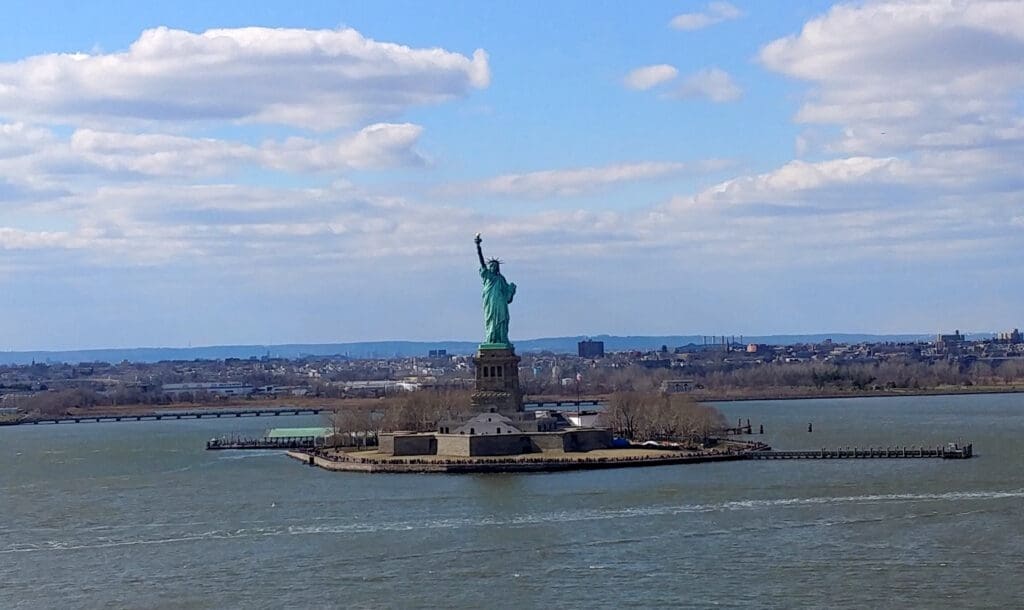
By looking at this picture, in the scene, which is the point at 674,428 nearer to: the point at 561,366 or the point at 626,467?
the point at 626,467

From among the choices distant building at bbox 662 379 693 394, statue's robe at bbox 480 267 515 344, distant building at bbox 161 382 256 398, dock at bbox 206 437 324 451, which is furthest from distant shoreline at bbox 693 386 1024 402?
statue's robe at bbox 480 267 515 344

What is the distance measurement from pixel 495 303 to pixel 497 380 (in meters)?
2.80

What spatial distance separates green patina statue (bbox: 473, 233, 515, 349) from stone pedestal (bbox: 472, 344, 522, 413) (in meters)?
0.25

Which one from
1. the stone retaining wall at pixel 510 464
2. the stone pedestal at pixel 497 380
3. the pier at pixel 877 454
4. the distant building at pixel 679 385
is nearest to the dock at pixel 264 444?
the stone pedestal at pixel 497 380

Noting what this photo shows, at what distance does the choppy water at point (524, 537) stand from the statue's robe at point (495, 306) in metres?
8.84

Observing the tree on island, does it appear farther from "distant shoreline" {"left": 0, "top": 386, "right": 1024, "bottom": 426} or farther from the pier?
"distant shoreline" {"left": 0, "top": 386, "right": 1024, "bottom": 426}

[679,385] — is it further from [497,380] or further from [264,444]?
[497,380]

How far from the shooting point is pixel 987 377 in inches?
5738

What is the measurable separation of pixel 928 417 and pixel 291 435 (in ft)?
104

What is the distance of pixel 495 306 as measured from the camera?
58.8 meters

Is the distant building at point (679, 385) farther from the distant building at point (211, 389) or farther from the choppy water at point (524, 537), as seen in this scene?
the choppy water at point (524, 537)

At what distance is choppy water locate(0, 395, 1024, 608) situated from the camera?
28.9 m

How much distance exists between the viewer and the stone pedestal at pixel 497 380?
2250 inches

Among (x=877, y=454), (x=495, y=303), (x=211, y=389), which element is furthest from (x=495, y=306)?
(x=211, y=389)
